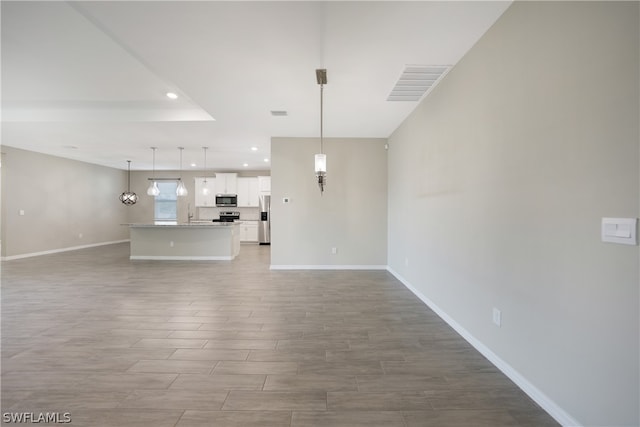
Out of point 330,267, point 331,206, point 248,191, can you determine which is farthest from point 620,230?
→ point 248,191

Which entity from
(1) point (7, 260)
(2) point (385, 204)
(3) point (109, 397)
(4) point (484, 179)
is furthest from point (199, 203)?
(4) point (484, 179)

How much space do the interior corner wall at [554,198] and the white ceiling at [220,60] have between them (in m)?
0.55

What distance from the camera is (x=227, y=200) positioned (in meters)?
10.2

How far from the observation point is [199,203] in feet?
33.8

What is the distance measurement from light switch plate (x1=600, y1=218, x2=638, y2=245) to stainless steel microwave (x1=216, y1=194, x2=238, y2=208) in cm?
989

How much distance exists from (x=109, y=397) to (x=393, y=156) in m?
4.92

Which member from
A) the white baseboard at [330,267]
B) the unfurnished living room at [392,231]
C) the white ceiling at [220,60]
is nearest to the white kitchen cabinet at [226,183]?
the white ceiling at [220,60]

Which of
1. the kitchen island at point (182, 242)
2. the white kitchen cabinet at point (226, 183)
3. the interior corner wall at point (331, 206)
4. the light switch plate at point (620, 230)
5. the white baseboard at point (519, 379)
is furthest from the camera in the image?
the white kitchen cabinet at point (226, 183)

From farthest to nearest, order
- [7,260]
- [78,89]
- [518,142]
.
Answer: [7,260], [78,89], [518,142]

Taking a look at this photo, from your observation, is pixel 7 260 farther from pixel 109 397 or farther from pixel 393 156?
pixel 393 156

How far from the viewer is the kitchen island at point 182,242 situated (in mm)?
6941

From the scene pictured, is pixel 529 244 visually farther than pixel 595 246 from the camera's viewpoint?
Yes

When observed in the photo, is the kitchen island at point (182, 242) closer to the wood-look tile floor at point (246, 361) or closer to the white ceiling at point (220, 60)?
the white ceiling at point (220, 60)

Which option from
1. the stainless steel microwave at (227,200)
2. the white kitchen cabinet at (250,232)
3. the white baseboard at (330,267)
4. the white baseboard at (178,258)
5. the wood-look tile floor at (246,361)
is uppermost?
the stainless steel microwave at (227,200)
